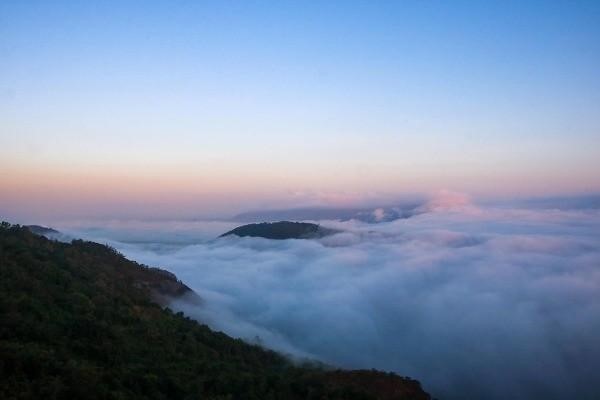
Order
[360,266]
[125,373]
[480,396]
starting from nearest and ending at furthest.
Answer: [125,373] < [480,396] < [360,266]

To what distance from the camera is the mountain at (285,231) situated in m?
153

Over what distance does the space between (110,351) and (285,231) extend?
13834 cm

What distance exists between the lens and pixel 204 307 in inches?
1720

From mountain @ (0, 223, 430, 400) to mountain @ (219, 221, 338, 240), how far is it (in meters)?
121

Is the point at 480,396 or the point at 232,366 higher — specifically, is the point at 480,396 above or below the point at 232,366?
below

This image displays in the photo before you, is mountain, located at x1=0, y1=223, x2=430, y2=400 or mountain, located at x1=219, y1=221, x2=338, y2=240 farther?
mountain, located at x1=219, y1=221, x2=338, y2=240

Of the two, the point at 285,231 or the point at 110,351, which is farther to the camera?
the point at 285,231

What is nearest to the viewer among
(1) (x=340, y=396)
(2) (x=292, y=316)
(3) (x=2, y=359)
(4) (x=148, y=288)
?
(3) (x=2, y=359)

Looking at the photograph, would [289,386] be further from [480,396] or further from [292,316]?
[292,316]

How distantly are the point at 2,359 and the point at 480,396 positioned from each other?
170ft

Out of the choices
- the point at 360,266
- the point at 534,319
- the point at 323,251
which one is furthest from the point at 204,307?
the point at 323,251

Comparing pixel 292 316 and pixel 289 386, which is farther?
pixel 292 316

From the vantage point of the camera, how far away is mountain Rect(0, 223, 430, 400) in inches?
492

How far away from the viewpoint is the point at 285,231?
508ft
